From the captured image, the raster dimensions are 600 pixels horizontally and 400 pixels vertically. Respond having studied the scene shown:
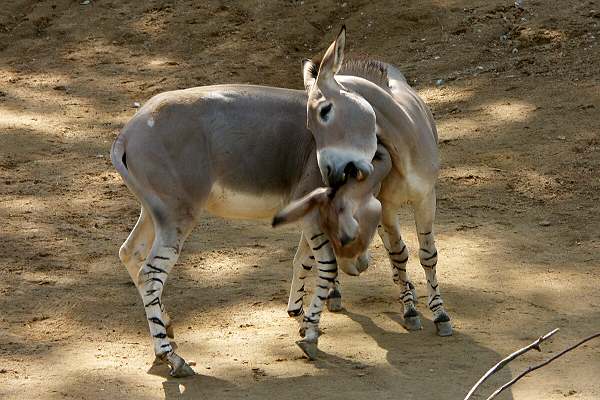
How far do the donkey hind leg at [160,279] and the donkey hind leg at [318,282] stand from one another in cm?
89

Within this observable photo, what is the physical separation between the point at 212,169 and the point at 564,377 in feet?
9.60

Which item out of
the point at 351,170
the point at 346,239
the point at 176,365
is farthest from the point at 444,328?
the point at 176,365

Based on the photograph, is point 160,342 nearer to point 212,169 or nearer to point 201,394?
point 201,394

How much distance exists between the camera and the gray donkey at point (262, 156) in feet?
23.9

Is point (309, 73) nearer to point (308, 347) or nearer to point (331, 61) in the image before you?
point (331, 61)

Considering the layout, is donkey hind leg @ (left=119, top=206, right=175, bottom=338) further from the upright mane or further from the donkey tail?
the upright mane

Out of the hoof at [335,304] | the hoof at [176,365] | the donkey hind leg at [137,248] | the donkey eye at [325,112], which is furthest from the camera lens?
the hoof at [335,304]

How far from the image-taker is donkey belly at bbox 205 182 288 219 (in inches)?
302

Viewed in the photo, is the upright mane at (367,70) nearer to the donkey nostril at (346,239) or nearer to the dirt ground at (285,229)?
the donkey nostril at (346,239)

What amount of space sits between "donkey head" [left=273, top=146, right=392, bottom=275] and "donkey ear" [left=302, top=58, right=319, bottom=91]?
3.21 feet

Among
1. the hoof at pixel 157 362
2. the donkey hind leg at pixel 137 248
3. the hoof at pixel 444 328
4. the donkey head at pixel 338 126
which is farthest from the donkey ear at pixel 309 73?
the hoof at pixel 157 362

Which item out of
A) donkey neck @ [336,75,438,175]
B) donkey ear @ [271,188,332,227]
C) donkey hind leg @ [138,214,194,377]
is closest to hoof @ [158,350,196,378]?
donkey hind leg @ [138,214,194,377]

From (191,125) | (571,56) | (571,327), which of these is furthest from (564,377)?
(571,56)

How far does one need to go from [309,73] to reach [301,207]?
1.51m
